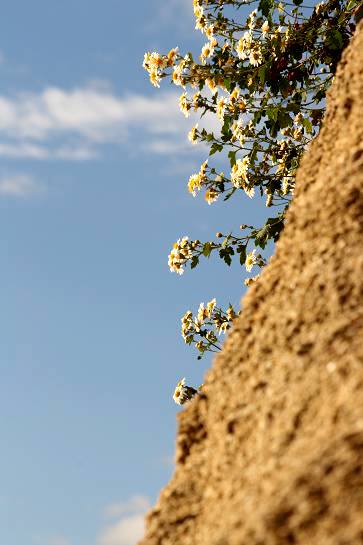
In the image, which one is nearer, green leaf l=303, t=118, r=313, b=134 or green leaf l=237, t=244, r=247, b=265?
green leaf l=303, t=118, r=313, b=134

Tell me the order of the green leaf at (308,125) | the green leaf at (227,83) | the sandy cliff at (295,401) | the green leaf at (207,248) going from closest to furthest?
the sandy cliff at (295,401)
the green leaf at (308,125)
the green leaf at (227,83)
the green leaf at (207,248)

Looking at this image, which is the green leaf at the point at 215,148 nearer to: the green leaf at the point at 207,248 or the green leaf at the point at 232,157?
the green leaf at the point at 232,157

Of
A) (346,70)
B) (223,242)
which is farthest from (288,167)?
(346,70)

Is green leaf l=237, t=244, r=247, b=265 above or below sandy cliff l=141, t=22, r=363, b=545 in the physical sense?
above

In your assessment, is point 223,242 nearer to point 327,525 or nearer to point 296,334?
point 296,334

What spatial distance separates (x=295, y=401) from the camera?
131 inches

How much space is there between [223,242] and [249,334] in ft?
25.0

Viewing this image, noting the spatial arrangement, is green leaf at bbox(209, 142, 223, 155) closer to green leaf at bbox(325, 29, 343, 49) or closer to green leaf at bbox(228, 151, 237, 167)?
green leaf at bbox(228, 151, 237, 167)

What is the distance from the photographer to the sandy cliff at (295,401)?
109 inches

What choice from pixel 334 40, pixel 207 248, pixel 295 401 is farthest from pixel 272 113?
pixel 295 401

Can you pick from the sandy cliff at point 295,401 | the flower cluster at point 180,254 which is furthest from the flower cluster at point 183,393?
the sandy cliff at point 295,401

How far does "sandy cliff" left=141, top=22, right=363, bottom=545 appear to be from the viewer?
277 centimetres

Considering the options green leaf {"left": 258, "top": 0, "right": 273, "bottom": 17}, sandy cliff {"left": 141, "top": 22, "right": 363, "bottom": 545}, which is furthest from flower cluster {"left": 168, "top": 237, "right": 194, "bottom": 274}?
sandy cliff {"left": 141, "top": 22, "right": 363, "bottom": 545}

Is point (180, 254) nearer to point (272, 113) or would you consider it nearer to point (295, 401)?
point (272, 113)
